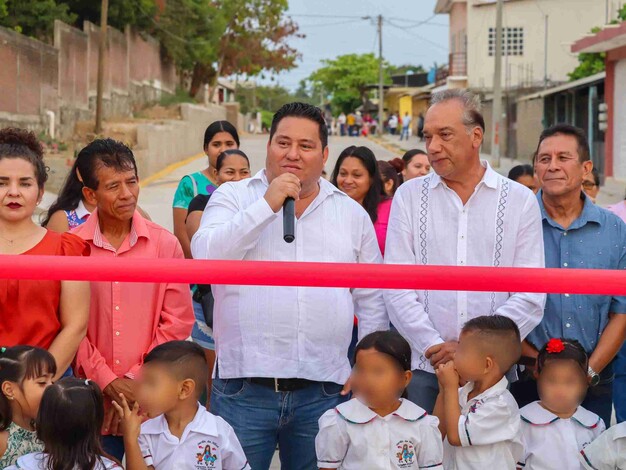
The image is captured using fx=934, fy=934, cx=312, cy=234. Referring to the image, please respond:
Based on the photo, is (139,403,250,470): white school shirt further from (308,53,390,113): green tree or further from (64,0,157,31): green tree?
(308,53,390,113): green tree

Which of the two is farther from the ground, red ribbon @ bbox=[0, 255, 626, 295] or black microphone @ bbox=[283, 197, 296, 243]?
black microphone @ bbox=[283, 197, 296, 243]

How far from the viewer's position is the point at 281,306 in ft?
10.6

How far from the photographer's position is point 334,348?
3.33 meters

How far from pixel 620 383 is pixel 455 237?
1.34 m

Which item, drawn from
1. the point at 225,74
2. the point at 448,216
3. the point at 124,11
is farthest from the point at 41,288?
the point at 225,74

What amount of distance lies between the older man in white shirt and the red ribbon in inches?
19.9

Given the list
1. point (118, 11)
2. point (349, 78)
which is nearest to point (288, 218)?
point (118, 11)

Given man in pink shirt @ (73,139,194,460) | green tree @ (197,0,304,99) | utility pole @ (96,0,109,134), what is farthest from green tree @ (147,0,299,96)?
man in pink shirt @ (73,139,194,460)

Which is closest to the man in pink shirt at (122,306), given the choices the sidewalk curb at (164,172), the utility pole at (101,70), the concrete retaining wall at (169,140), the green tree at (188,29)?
the sidewalk curb at (164,172)

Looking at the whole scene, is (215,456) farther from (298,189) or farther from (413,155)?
(413,155)

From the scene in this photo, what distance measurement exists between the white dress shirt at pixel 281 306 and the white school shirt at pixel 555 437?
30.1 inches

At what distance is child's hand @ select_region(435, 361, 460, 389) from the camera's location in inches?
130

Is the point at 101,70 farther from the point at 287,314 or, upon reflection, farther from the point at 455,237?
the point at 287,314

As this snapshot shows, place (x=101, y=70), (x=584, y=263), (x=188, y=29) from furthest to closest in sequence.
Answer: (x=188, y=29)
(x=101, y=70)
(x=584, y=263)
